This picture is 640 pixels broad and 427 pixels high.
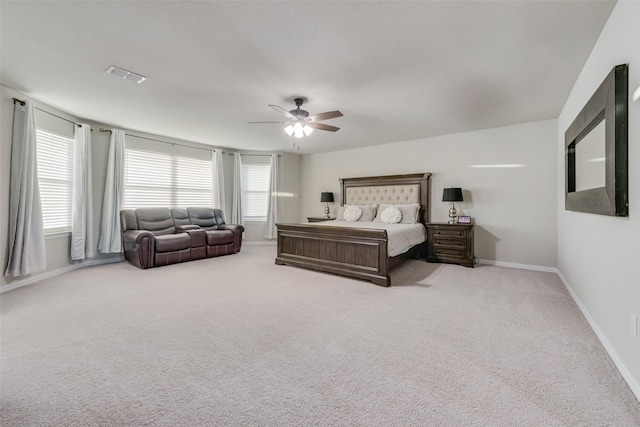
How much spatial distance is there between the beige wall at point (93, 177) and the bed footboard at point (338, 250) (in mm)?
2742

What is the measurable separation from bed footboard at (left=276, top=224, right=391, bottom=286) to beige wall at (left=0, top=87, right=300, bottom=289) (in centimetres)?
274

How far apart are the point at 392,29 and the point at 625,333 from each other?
2696 millimetres

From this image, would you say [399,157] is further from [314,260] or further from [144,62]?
[144,62]

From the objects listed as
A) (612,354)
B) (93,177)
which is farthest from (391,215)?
(93,177)

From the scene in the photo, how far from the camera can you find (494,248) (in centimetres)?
492

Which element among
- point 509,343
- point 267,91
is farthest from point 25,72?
point 509,343

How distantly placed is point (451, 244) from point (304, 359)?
388 cm

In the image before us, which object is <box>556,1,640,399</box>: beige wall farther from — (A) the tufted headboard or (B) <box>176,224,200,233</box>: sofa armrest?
(B) <box>176,224,200,233</box>: sofa armrest

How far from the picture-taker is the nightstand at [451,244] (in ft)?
15.5

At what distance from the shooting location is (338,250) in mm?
4176

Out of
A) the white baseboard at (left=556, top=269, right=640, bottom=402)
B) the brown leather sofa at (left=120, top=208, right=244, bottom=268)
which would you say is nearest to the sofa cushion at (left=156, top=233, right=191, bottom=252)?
the brown leather sofa at (left=120, top=208, right=244, bottom=268)

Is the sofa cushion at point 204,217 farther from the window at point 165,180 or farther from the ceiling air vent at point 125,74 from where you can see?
the ceiling air vent at point 125,74

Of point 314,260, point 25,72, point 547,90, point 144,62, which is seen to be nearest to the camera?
point 144,62

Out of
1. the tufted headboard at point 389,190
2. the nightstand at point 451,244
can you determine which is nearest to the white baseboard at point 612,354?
the nightstand at point 451,244
